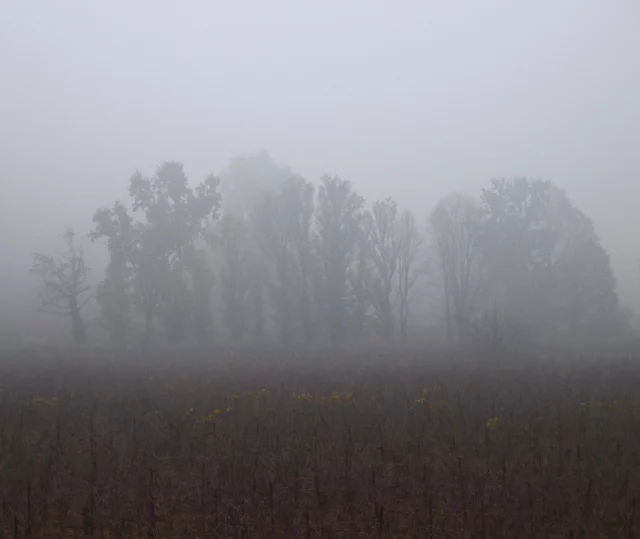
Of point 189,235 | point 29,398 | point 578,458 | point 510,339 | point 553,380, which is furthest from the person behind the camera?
point 189,235

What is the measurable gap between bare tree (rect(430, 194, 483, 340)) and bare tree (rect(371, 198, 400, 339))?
11.9 ft

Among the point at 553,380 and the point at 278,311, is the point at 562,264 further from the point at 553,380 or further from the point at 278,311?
the point at 553,380

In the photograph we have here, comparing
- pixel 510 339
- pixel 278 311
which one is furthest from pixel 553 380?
pixel 278 311

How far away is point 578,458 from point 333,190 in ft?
114

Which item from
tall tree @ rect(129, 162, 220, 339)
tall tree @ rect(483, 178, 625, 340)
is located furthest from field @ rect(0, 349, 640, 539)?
tall tree @ rect(483, 178, 625, 340)

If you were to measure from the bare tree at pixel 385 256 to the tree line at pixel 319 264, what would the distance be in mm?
84

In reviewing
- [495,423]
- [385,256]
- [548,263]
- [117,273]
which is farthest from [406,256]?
[495,423]

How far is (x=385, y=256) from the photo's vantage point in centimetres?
4341

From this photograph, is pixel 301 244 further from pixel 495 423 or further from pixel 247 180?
pixel 495 423

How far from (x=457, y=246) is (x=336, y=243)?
1013 centimetres

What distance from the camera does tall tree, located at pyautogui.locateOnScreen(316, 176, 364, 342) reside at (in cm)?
3988

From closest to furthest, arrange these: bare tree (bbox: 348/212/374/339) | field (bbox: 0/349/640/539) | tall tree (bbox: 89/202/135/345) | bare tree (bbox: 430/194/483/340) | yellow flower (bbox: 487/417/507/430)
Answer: field (bbox: 0/349/640/539)
yellow flower (bbox: 487/417/507/430)
tall tree (bbox: 89/202/135/345)
bare tree (bbox: 348/212/374/339)
bare tree (bbox: 430/194/483/340)

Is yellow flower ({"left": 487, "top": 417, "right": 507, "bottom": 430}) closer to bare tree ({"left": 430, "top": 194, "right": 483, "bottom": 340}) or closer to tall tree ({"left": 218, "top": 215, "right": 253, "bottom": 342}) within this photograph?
tall tree ({"left": 218, "top": 215, "right": 253, "bottom": 342})

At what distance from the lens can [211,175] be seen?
125 ft
